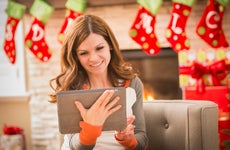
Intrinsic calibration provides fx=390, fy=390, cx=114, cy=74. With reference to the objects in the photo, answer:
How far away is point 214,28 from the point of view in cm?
264

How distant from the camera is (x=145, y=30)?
277 centimetres

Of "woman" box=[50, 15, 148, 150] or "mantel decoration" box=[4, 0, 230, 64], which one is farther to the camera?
"mantel decoration" box=[4, 0, 230, 64]

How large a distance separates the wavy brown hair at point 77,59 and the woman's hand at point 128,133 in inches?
5.8

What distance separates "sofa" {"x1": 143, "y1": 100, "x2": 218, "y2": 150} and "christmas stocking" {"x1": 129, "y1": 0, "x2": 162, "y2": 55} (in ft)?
4.17

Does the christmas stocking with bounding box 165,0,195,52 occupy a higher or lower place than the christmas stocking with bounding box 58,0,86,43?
lower

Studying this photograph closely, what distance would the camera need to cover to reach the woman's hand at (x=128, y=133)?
117cm

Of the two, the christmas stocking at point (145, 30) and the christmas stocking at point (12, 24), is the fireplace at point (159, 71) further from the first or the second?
the christmas stocking at point (12, 24)

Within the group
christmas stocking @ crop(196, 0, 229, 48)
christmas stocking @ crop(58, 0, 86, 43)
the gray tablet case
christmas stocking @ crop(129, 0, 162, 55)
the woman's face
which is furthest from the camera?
christmas stocking @ crop(58, 0, 86, 43)

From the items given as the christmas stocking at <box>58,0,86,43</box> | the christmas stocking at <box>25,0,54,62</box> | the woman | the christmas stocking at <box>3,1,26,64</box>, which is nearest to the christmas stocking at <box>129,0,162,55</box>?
the christmas stocking at <box>58,0,86,43</box>

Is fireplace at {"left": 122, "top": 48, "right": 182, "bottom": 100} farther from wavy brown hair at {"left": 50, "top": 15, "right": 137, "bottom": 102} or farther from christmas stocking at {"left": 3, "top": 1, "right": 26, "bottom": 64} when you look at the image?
wavy brown hair at {"left": 50, "top": 15, "right": 137, "bottom": 102}

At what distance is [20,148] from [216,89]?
1.65 meters

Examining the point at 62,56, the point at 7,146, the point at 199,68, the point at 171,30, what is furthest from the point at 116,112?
the point at 7,146

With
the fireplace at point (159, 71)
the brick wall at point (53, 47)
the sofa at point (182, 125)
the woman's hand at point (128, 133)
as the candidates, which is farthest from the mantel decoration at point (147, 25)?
the woman's hand at point (128, 133)

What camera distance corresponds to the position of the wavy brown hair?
3.95 ft
